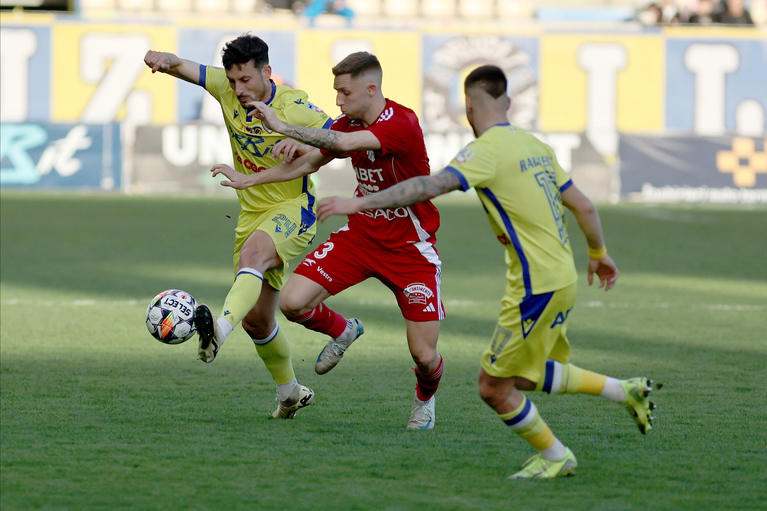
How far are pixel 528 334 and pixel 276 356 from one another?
193 cm

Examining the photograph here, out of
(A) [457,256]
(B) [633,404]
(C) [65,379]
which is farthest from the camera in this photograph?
(A) [457,256]

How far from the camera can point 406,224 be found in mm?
5738

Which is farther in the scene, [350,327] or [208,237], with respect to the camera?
[208,237]

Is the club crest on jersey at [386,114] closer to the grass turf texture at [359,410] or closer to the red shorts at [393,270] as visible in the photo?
the red shorts at [393,270]

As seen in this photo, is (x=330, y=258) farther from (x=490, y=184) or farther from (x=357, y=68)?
(x=490, y=184)

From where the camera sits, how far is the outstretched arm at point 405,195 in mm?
4094

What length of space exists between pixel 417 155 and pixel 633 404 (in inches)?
67.8

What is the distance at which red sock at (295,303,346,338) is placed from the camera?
5.91 metres

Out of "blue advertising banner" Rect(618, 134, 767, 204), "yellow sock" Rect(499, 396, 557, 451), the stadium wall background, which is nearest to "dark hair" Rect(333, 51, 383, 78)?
"yellow sock" Rect(499, 396, 557, 451)

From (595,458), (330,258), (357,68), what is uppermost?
(357,68)

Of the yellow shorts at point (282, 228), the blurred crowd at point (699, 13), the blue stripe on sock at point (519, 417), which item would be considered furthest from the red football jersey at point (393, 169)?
the blurred crowd at point (699, 13)

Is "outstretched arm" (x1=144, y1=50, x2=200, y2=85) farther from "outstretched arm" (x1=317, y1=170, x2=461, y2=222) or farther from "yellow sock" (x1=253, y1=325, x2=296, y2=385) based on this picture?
"outstretched arm" (x1=317, y1=170, x2=461, y2=222)

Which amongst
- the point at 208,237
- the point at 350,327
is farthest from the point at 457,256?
the point at 350,327

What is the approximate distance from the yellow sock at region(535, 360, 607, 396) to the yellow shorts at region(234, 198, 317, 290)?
1.79m
